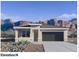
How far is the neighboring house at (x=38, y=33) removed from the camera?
12180mm

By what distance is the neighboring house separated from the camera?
12.2 meters

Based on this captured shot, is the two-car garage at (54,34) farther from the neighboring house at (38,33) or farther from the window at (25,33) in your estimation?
the window at (25,33)

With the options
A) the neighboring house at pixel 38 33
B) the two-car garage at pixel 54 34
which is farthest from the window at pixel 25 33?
the two-car garage at pixel 54 34

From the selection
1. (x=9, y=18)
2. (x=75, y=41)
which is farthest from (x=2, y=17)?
(x=75, y=41)

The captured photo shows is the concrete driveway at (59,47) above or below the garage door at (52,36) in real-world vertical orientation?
below

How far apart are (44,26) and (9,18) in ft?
1.48

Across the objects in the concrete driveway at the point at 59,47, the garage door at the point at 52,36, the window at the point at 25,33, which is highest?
the window at the point at 25,33

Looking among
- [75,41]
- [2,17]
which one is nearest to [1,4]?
[2,17]

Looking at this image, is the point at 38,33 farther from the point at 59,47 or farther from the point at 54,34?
the point at 59,47

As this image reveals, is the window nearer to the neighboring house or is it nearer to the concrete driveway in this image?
the neighboring house

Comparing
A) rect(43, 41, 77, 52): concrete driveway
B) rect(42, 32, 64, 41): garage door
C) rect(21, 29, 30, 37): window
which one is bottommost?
rect(43, 41, 77, 52): concrete driveway

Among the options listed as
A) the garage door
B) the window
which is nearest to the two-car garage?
the garage door

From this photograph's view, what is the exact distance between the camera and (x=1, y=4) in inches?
479

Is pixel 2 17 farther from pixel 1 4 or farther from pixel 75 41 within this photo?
pixel 75 41
